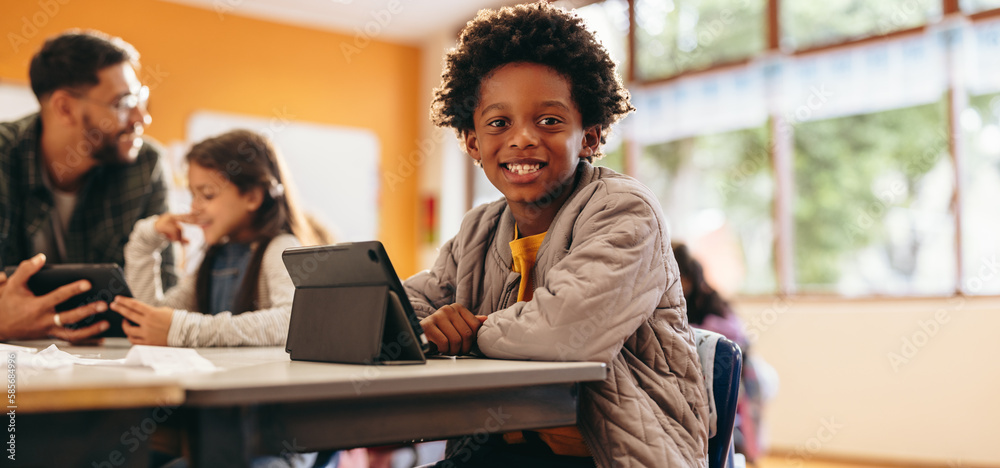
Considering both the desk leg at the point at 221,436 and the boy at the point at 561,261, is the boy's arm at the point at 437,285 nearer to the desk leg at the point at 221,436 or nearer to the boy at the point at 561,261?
the boy at the point at 561,261

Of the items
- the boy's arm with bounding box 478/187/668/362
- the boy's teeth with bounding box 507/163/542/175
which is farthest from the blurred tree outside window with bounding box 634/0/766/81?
the boy's arm with bounding box 478/187/668/362

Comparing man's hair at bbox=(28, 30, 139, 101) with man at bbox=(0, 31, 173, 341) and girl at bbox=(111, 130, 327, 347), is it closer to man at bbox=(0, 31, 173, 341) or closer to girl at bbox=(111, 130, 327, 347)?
man at bbox=(0, 31, 173, 341)

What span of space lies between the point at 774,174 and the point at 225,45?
4.18 meters

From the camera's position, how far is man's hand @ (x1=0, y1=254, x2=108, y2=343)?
1682 mm

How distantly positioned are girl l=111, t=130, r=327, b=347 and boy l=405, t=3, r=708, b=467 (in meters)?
0.57

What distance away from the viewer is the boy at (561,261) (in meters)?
1.12

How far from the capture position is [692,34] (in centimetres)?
509

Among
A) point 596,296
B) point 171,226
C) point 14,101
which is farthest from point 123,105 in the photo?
point 14,101

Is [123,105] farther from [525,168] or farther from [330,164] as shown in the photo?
[330,164]

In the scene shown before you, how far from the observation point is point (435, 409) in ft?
2.99

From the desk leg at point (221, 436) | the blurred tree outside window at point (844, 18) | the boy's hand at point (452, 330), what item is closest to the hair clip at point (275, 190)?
the boy's hand at point (452, 330)

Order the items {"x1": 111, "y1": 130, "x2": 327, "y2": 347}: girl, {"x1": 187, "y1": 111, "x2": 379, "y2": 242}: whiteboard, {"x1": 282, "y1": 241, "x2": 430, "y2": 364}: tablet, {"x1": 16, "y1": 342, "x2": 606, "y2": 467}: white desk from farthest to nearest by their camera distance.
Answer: {"x1": 187, "y1": 111, "x2": 379, "y2": 242}: whiteboard
{"x1": 111, "y1": 130, "x2": 327, "y2": 347}: girl
{"x1": 282, "y1": 241, "x2": 430, "y2": 364}: tablet
{"x1": 16, "y1": 342, "x2": 606, "y2": 467}: white desk

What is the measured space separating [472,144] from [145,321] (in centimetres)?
76

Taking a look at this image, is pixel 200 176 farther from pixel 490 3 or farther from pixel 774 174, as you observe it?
pixel 490 3
